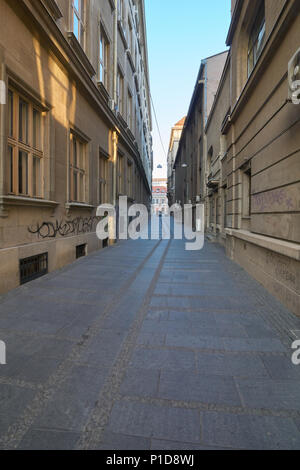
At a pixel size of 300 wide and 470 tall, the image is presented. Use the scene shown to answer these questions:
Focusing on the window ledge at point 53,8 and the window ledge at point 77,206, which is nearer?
the window ledge at point 53,8

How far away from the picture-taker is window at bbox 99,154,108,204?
12.8 meters

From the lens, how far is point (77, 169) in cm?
977

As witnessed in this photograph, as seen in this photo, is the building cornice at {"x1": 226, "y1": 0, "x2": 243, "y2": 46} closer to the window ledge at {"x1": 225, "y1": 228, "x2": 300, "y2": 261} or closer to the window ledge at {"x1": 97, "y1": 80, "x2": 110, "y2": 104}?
the window ledge at {"x1": 97, "y1": 80, "x2": 110, "y2": 104}

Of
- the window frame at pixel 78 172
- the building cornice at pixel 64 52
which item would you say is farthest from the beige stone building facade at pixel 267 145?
the window frame at pixel 78 172

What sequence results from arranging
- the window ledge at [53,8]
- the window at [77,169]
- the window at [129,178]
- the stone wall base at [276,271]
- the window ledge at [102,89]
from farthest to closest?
the window at [129,178] < the window ledge at [102,89] < the window at [77,169] < the window ledge at [53,8] < the stone wall base at [276,271]

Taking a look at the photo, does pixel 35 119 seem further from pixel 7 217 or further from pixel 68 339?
pixel 68 339

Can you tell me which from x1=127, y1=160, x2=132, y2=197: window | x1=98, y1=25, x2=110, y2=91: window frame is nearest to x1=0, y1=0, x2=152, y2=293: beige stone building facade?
x1=98, y1=25, x2=110, y2=91: window frame

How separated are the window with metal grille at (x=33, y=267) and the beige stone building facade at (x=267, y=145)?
529cm

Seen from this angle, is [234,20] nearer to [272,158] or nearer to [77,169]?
[272,158]

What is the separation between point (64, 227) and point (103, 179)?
18.5 ft

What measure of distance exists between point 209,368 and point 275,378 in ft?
2.08

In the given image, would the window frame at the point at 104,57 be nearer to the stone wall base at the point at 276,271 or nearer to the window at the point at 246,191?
the window at the point at 246,191

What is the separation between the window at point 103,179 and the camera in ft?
41.8

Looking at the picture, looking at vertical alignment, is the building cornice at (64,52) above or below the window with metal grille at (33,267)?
above
